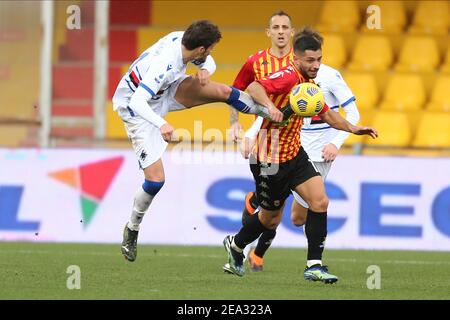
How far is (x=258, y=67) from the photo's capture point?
1012cm

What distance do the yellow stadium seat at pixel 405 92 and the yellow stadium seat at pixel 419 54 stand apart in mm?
394

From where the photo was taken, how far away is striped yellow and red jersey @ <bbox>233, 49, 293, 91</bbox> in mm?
10109

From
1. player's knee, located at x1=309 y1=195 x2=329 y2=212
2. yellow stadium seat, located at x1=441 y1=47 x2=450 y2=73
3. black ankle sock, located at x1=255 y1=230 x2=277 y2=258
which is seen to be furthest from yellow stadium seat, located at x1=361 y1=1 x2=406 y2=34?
player's knee, located at x1=309 y1=195 x2=329 y2=212

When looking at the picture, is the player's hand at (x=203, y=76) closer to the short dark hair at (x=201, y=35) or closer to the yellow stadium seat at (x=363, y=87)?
the short dark hair at (x=201, y=35)

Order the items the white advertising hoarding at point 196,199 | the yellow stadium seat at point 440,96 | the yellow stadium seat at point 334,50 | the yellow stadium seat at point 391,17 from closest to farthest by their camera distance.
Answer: the white advertising hoarding at point 196,199
the yellow stadium seat at point 440,96
the yellow stadium seat at point 334,50
the yellow stadium seat at point 391,17

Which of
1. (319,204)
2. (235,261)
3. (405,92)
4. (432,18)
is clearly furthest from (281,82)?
(432,18)

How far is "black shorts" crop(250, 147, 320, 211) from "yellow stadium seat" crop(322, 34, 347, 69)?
322 inches

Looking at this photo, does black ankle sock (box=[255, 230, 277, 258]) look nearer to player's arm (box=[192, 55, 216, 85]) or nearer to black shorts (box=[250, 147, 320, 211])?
black shorts (box=[250, 147, 320, 211])

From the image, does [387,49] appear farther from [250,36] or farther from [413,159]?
[413,159]

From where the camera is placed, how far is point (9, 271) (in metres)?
9.38

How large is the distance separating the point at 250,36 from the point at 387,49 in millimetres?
2033

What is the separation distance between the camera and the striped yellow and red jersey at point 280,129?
880 centimetres

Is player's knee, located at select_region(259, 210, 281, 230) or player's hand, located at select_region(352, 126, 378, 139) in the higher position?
player's hand, located at select_region(352, 126, 378, 139)

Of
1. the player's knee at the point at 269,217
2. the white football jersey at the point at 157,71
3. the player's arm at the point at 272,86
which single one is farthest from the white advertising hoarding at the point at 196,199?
the player's arm at the point at 272,86
